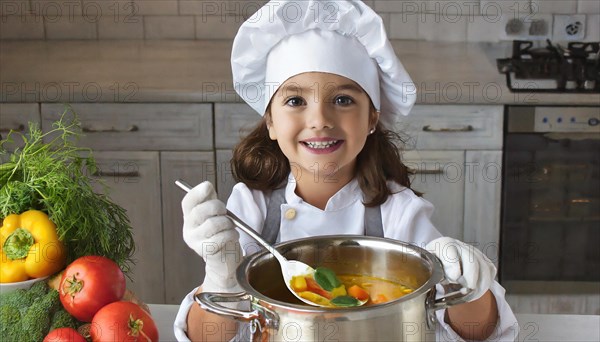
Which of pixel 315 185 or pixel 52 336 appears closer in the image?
pixel 52 336

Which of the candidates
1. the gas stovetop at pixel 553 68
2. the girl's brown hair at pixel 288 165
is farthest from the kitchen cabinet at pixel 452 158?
the girl's brown hair at pixel 288 165

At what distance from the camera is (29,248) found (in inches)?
36.7

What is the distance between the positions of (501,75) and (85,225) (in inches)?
62.6

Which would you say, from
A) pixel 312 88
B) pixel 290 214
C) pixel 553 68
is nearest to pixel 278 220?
pixel 290 214

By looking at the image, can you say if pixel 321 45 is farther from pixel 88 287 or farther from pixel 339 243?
pixel 88 287

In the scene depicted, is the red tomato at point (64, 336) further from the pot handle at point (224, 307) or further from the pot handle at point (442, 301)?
the pot handle at point (442, 301)

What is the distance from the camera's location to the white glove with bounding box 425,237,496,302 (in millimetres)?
927

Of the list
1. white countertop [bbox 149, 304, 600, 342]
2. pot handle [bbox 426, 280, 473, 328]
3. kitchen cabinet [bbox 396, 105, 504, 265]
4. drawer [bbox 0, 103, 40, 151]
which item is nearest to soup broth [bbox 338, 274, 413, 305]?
pot handle [bbox 426, 280, 473, 328]

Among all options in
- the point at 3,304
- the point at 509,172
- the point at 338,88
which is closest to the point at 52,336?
the point at 3,304

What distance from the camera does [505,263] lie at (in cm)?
233

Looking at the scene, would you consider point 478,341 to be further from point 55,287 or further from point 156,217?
point 156,217

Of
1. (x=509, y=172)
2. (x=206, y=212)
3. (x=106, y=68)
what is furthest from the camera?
(x=106, y=68)

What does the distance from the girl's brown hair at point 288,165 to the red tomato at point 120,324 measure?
480 mm

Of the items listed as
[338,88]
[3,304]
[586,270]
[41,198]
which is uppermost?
[338,88]
